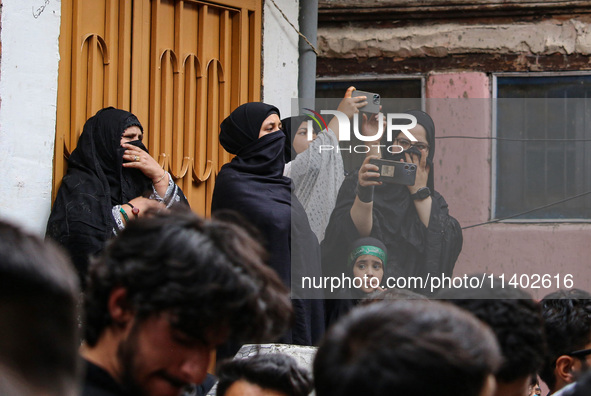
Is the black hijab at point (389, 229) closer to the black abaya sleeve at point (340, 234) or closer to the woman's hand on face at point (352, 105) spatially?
the black abaya sleeve at point (340, 234)

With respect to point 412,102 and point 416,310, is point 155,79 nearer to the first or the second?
point 412,102

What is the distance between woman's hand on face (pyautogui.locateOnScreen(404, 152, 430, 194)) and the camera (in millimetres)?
3554

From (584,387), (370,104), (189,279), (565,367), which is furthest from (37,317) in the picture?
(370,104)

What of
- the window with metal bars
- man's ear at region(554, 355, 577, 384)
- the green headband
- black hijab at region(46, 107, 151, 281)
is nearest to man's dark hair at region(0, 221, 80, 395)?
man's ear at region(554, 355, 577, 384)

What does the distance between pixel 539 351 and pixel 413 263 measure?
5.55 feet

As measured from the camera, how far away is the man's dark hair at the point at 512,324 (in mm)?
1727

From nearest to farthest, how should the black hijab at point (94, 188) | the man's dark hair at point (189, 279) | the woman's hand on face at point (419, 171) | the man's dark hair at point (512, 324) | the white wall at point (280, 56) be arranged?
the man's dark hair at point (189, 279), the man's dark hair at point (512, 324), the black hijab at point (94, 188), the woman's hand on face at point (419, 171), the white wall at point (280, 56)

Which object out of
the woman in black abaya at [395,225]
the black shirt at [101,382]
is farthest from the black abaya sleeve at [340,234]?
the black shirt at [101,382]

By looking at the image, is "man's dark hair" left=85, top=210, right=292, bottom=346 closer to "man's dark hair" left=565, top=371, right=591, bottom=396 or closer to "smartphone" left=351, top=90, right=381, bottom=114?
"man's dark hair" left=565, top=371, right=591, bottom=396

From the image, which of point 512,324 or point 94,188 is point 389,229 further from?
point 512,324

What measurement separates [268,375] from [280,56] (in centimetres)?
263

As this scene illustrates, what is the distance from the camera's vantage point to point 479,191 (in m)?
5.24

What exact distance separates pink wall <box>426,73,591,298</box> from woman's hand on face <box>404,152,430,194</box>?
1.12 m

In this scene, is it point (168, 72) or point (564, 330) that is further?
point (168, 72)
